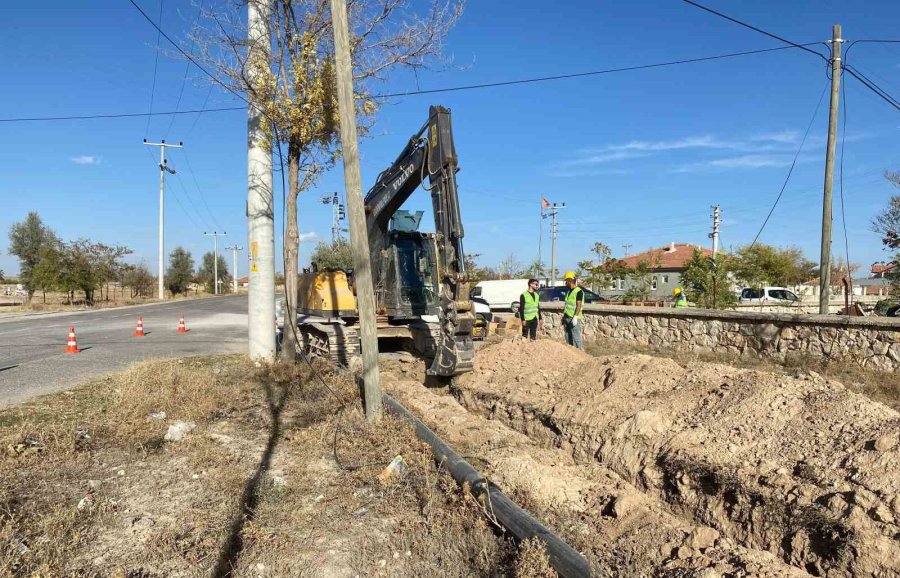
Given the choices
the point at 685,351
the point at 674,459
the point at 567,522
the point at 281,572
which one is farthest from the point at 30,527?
the point at 685,351

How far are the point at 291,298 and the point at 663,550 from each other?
7.68m

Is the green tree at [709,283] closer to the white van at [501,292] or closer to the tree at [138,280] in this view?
the white van at [501,292]

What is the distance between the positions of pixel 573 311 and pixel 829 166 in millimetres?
7167

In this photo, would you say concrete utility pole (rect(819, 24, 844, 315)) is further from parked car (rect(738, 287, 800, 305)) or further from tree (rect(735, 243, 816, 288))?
parked car (rect(738, 287, 800, 305))

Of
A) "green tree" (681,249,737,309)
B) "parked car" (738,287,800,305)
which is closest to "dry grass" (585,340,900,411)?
"green tree" (681,249,737,309)

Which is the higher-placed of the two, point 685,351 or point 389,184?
point 389,184

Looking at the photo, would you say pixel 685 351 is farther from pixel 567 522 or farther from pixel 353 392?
pixel 567 522

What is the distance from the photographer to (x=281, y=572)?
3.42 metres

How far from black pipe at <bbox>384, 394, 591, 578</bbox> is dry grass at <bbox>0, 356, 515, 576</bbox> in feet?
0.38

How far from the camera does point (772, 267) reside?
4003 centimetres

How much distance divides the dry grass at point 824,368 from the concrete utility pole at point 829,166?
3154mm

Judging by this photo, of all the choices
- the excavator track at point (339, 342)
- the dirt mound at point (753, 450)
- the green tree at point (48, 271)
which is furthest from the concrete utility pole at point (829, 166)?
the green tree at point (48, 271)

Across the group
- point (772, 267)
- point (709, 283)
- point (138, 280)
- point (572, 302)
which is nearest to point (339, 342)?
point (572, 302)

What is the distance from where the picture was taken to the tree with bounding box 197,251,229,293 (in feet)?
250
